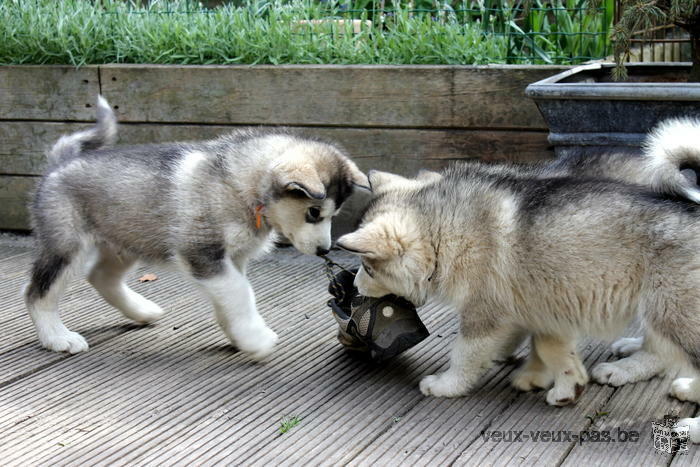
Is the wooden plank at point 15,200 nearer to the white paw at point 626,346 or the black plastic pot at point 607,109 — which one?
the black plastic pot at point 607,109

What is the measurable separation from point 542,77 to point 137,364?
273cm

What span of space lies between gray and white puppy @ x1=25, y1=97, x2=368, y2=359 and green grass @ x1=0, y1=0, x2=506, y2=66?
1629 millimetres

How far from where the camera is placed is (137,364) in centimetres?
380

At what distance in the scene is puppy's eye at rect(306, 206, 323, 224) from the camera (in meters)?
3.72

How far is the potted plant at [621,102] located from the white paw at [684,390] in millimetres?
1032

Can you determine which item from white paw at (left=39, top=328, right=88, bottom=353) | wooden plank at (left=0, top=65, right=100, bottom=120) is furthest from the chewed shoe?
wooden plank at (left=0, top=65, right=100, bottom=120)

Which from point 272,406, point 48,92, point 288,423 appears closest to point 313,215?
point 272,406

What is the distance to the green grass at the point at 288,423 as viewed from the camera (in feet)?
10.2

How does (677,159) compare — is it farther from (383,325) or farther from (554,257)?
(383,325)

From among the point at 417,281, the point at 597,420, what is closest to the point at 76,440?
the point at 417,281

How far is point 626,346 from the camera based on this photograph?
3742 millimetres

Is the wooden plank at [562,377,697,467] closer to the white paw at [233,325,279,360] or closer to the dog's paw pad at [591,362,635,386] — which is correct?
the dog's paw pad at [591,362,635,386]

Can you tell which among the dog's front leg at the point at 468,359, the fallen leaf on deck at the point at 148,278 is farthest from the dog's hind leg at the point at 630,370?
the fallen leaf on deck at the point at 148,278

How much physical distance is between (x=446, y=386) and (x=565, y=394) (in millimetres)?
459
